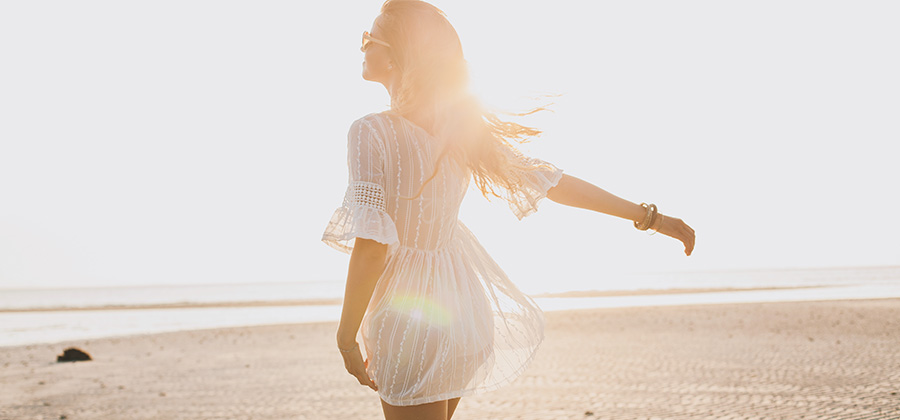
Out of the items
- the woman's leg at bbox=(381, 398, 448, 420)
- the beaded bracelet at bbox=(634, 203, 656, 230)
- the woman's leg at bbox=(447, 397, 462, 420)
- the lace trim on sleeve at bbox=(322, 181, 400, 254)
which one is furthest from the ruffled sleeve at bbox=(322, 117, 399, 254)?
the beaded bracelet at bbox=(634, 203, 656, 230)

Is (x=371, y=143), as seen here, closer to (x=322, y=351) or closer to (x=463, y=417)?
(x=463, y=417)

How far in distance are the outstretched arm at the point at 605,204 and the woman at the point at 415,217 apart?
25cm

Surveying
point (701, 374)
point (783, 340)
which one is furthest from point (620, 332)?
point (701, 374)

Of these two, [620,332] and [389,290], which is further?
[620,332]

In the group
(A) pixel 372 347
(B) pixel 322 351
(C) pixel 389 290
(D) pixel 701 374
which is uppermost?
(C) pixel 389 290

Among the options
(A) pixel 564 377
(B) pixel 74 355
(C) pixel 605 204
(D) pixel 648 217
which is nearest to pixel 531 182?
(C) pixel 605 204

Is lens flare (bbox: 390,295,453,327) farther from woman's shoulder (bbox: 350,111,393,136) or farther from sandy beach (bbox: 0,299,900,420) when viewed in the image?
sandy beach (bbox: 0,299,900,420)

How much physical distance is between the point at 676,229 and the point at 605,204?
0.35m

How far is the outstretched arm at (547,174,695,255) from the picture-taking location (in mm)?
2287

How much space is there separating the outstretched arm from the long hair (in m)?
0.36

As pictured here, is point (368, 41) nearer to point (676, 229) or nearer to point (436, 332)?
point (436, 332)

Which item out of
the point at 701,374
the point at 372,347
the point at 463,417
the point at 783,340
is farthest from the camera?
the point at 783,340

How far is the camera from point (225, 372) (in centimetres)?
1142

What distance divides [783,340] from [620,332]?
12.1ft
